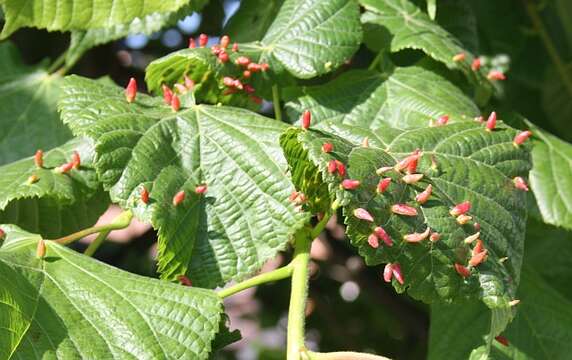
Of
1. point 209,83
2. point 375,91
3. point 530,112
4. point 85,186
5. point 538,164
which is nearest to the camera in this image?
point 85,186

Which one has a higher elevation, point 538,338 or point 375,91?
point 375,91

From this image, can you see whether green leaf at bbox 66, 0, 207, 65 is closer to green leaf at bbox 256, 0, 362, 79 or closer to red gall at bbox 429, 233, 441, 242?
green leaf at bbox 256, 0, 362, 79

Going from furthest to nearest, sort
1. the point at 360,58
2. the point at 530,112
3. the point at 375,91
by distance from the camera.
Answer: the point at 530,112, the point at 360,58, the point at 375,91

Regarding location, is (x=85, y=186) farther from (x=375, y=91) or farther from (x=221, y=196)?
(x=375, y=91)

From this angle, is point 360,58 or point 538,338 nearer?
point 538,338

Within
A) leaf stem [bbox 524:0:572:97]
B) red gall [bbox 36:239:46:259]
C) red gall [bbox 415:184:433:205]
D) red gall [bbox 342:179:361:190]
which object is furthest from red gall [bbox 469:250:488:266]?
leaf stem [bbox 524:0:572:97]

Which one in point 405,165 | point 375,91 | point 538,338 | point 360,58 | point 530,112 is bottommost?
point 530,112

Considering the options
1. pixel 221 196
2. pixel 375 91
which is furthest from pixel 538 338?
pixel 221 196
